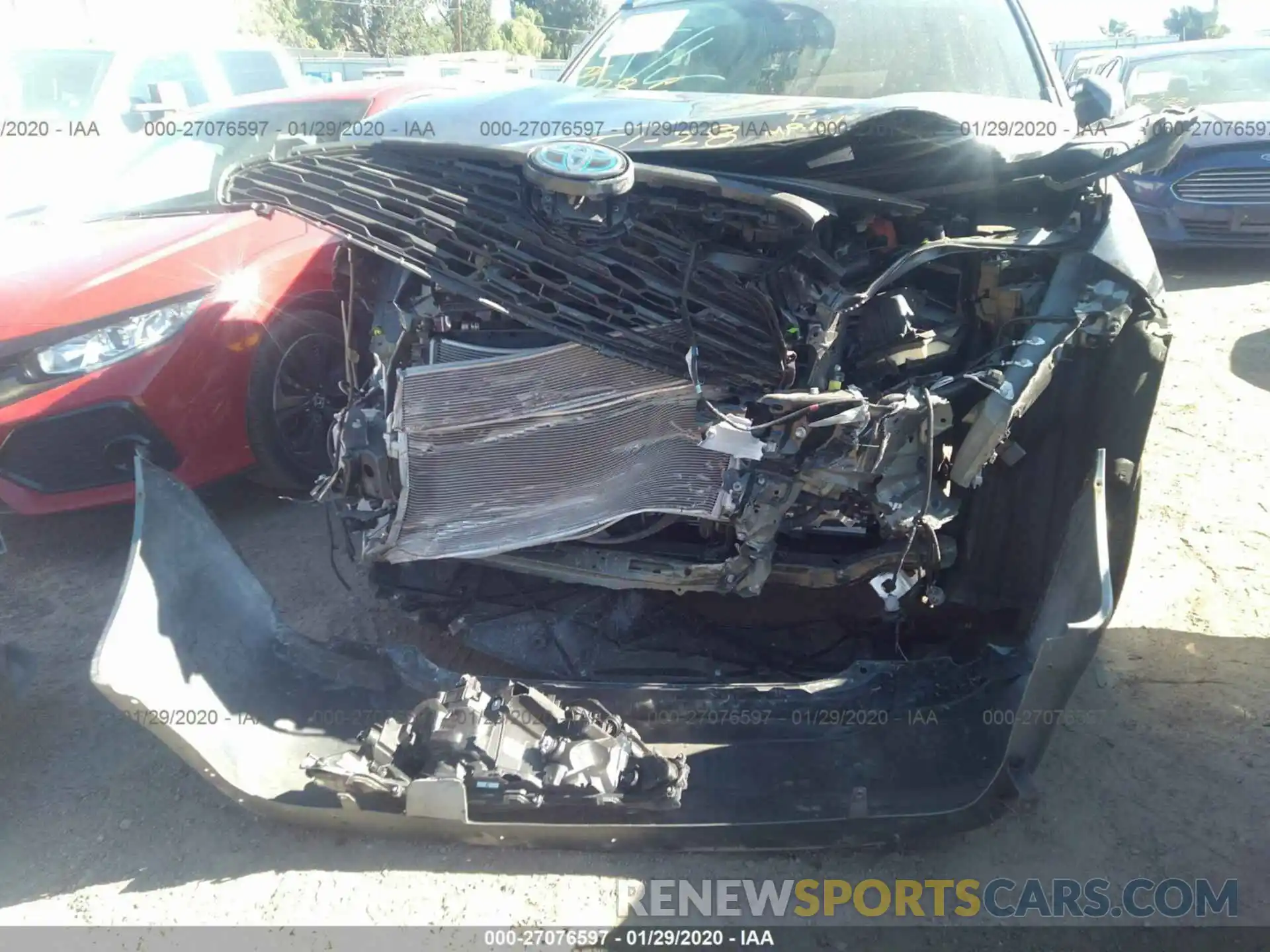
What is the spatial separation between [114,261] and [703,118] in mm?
2585

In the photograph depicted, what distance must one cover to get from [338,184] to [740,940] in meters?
2.46

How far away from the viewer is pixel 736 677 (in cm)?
291

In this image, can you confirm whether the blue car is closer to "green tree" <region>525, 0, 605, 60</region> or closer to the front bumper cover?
the front bumper cover

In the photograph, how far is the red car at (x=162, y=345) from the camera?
3.52 metres

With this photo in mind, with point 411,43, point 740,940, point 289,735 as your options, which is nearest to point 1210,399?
point 740,940

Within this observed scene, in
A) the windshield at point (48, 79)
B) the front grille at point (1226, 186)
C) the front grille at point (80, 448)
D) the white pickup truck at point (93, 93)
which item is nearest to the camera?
the front grille at point (80, 448)

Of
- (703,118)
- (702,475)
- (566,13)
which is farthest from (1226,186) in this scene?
(566,13)


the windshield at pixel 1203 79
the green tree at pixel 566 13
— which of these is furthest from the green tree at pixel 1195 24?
the green tree at pixel 566 13

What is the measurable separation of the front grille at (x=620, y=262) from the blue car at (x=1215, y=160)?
5.61 metres

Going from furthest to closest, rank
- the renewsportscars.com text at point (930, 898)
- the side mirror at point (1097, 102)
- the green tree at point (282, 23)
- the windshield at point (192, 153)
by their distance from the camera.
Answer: the green tree at point (282, 23) < the windshield at point (192, 153) < the side mirror at point (1097, 102) < the renewsportscars.com text at point (930, 898)

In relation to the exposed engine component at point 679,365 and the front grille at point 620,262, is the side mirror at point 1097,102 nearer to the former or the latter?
the exposed engine component at point 679,365

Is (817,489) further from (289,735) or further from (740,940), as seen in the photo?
(289,735)

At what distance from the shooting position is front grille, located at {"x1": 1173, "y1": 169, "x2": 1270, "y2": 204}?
6.95m

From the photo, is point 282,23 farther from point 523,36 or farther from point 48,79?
point 48,79
